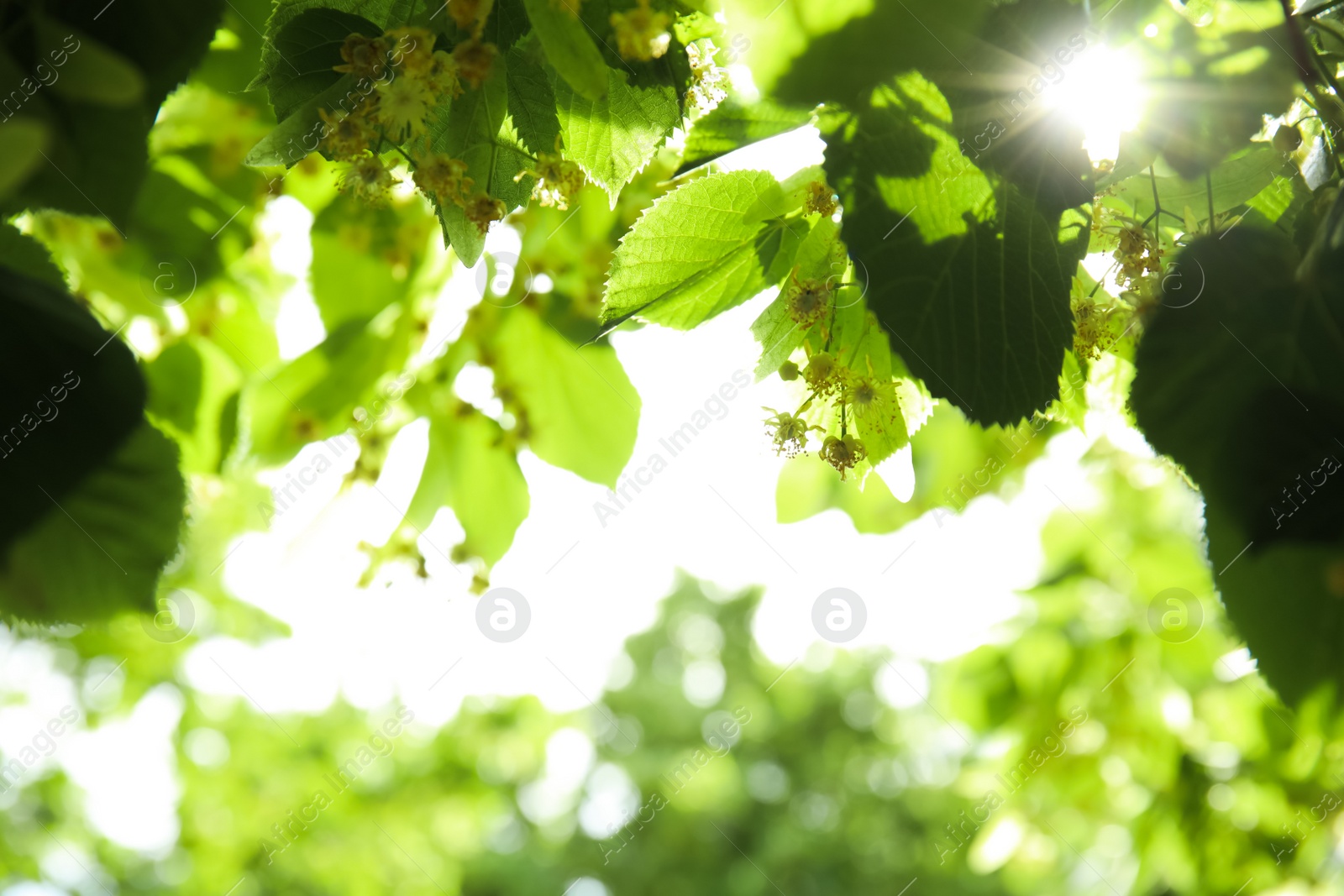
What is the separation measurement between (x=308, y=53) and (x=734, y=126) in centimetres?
36

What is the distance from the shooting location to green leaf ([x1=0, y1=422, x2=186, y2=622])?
2.34ft

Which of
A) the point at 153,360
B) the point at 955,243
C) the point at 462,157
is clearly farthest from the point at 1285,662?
the point at 153,360

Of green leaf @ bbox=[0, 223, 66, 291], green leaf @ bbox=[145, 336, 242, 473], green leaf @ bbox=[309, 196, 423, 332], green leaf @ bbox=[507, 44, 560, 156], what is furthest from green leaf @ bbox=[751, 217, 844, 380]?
green leaf @ bbox=[145, 336, 242, 473]

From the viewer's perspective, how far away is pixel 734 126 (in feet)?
2.49

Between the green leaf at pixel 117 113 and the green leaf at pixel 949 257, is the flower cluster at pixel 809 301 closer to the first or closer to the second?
the green leaf at pixel 949 257

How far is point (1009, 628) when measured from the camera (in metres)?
2.59

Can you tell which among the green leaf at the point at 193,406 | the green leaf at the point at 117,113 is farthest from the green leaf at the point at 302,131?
the green leaf at the point at 193,406

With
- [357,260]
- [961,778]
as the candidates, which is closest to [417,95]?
[357,260]

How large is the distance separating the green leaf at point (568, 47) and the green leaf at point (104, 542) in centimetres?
48

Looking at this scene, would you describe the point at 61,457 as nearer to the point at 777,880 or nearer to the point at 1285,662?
the point at 1285,662

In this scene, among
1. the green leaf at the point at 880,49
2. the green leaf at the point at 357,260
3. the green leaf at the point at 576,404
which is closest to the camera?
the green leaf at the point at 880,49

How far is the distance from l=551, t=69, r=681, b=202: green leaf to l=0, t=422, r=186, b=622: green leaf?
452 millimetres

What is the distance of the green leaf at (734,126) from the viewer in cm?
75

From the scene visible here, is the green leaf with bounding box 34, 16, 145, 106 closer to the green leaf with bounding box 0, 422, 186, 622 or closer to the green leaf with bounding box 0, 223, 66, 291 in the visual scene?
the green leaf with bounding box 0, 223, 66, 291
